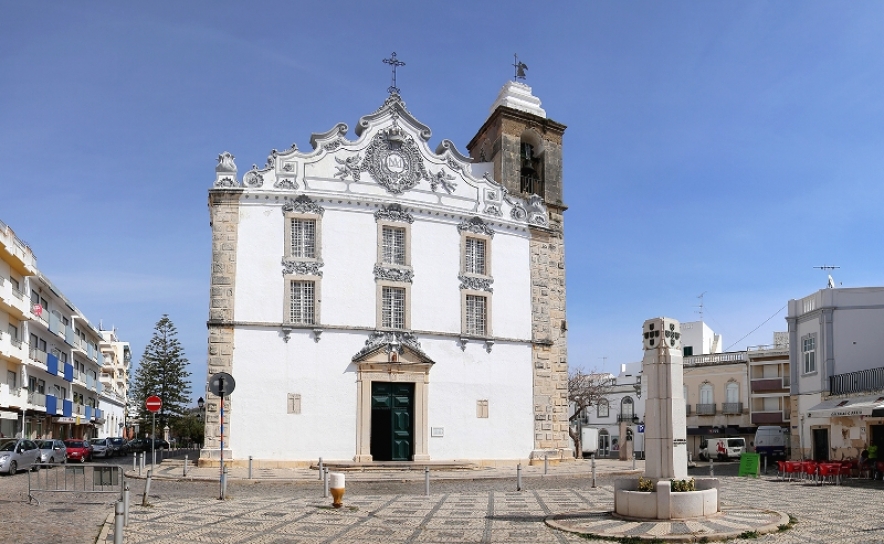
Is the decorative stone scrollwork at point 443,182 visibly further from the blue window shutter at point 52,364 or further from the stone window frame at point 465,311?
the blue window shutter at point 52,364

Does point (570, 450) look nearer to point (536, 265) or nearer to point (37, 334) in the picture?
point (536, 265)

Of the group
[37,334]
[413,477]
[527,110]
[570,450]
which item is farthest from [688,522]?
[37,334]

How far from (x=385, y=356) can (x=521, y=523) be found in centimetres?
1541

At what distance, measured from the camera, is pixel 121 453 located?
4853 cm

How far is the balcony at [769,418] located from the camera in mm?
51119

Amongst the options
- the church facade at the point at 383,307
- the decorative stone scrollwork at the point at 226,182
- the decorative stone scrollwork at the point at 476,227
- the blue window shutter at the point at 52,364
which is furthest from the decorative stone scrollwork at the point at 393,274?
the blue window shutter at the point at 52,364

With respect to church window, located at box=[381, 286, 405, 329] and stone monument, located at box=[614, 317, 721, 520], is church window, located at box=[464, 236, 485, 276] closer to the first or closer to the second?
church window, located at box=[381, 286, 405, 329]

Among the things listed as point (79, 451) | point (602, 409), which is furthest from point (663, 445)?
point (602, 409)

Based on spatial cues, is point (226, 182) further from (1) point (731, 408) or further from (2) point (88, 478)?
(1) point (731, 408)

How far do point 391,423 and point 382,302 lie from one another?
4.28 m

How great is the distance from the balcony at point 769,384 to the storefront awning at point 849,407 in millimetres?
20468

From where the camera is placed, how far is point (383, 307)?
29859 millimetres

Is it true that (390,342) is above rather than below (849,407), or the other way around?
above

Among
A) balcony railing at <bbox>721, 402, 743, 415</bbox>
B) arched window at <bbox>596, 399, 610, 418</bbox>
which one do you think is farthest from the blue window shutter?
balcony railing at <bbox>721, 402, 743, 415</bbox>
